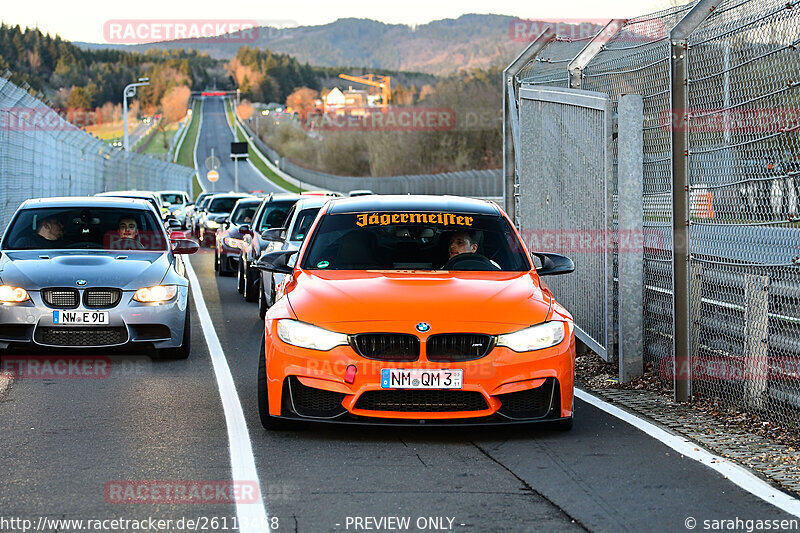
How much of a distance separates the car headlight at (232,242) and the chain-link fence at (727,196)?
41.3 ft

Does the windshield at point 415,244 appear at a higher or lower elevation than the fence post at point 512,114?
lower

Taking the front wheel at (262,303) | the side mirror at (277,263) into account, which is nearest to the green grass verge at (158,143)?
the front wheel at (262,303)

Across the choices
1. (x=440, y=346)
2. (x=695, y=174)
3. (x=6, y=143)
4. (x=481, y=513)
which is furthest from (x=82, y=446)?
(x=6, y=143)

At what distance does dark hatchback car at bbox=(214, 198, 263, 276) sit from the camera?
2255cm

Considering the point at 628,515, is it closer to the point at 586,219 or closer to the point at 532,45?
the point at 586,219

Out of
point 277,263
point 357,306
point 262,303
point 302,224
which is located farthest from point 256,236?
point 357,306

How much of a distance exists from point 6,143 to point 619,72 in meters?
14.4

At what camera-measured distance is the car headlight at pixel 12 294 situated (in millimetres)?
11000

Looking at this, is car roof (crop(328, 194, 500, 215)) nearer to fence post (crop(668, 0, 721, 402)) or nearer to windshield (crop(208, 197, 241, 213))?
fence post (crop(668, 0, 721, 402))

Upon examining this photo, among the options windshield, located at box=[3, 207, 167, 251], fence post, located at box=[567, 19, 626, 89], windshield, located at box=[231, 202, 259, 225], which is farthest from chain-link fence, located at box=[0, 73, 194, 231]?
fence post, located at box=[567, 19, 626, 89]

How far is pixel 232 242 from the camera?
74.8 feet

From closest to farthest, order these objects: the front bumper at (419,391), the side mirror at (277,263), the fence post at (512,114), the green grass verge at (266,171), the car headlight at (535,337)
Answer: the front bumper at (419,391) < the car headlight at (535,337) < the side mirror at (277,263) < the fence post at (512,114) < the green grass verge at (266,171)

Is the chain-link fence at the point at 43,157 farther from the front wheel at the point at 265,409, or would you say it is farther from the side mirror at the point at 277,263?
the front wheel at the point at 265,409

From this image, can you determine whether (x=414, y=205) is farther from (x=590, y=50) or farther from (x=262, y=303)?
(x=262, y=303)
